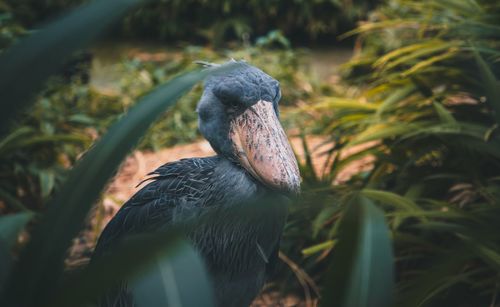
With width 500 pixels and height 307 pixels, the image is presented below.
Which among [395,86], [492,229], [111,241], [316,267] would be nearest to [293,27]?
[395,86]

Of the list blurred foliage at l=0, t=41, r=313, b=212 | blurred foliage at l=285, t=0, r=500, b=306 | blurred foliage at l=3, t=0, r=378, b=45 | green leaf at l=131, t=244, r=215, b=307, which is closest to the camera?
green leaf at l=131, t=244, r=215, b=307

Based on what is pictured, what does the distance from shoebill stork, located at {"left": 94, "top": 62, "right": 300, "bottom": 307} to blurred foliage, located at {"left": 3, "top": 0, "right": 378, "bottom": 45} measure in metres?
4.67

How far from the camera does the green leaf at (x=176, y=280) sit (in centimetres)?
62

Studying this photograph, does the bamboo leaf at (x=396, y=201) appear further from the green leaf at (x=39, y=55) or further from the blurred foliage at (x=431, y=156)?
the green leaf at (x=39, y=55)

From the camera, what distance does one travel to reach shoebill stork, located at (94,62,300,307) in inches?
58.0

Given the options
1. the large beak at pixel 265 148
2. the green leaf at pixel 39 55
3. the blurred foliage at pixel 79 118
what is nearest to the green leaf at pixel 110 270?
the green leaf at pixel 39 55

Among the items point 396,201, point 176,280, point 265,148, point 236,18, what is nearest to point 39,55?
point 176,280

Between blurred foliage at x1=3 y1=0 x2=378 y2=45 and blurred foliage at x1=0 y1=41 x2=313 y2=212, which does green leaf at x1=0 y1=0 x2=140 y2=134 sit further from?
blurred foliage at x1=3 y1=0 x2=378 y2=45

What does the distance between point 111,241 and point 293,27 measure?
5.40 m

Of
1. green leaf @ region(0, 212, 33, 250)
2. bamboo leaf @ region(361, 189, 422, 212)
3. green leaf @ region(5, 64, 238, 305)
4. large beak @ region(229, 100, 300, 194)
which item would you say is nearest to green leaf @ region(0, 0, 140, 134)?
green leaf @ region(5, 64, 238, 305)

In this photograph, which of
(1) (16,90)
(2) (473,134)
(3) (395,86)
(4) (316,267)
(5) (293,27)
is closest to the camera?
(1) (16,90)

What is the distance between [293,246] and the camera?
8.59 ft

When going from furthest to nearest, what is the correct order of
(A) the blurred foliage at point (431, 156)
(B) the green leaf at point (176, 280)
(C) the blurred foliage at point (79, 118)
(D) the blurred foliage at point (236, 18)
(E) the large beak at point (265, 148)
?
(D) the blurred foliage at point (236, 18), (C) the blurred foliage at point (79, 118), (A) the blurred foliage at point (431, 156), (E) the large beak at point (265, 148), (B) the green leaf at point (176, 280)

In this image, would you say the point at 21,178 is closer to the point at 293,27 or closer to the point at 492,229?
the point at 492,229
